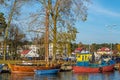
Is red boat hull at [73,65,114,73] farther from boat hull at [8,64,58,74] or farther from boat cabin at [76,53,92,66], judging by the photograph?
boat hull at [8,64,58,74]

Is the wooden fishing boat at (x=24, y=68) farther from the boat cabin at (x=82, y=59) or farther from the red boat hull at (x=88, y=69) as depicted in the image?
the boat cabin at (x=82, y=59)

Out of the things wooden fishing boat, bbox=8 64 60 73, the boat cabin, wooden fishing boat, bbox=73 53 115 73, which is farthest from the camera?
the boat cabin

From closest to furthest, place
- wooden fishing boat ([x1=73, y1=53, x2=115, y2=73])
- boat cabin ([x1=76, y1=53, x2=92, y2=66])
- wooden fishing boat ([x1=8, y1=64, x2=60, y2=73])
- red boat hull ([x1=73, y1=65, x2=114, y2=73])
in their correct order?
wooden fishing boat ([x1=8, y1=64, x2=60, y2=73]) < red boat hull ([x1=73, y1=65, x2=114, y2=73]) < wooden fishing boat ([x1=73, y1=53, x2=115, y2=73]) < boat cabin ([x1=76, y1=53, x2=92, y2=66])

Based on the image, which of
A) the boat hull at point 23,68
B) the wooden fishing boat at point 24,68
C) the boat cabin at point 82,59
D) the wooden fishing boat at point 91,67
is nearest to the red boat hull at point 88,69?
the wooden fishing boat at point 91,67

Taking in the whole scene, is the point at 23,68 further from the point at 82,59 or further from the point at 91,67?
the point at 82,59

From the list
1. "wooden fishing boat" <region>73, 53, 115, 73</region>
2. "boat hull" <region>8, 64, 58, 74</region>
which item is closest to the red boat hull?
"wooden fishing boat" <region>73, 53, 115, 73</region>

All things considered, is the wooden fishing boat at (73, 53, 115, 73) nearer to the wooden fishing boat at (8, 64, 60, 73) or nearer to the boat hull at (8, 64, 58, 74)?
the wooden fishing boat at (8, 64, 60, 73)

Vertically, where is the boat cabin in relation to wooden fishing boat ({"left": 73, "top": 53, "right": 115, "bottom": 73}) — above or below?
above

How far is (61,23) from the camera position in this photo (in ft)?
218

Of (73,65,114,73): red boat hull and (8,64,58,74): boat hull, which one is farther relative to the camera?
(73,65,114,73): red boat hull

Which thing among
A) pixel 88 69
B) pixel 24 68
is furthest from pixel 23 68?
pixel 88 69

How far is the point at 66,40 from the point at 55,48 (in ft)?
8.22

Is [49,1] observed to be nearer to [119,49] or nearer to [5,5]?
[5,5]

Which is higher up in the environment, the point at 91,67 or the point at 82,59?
the point at 82,59
